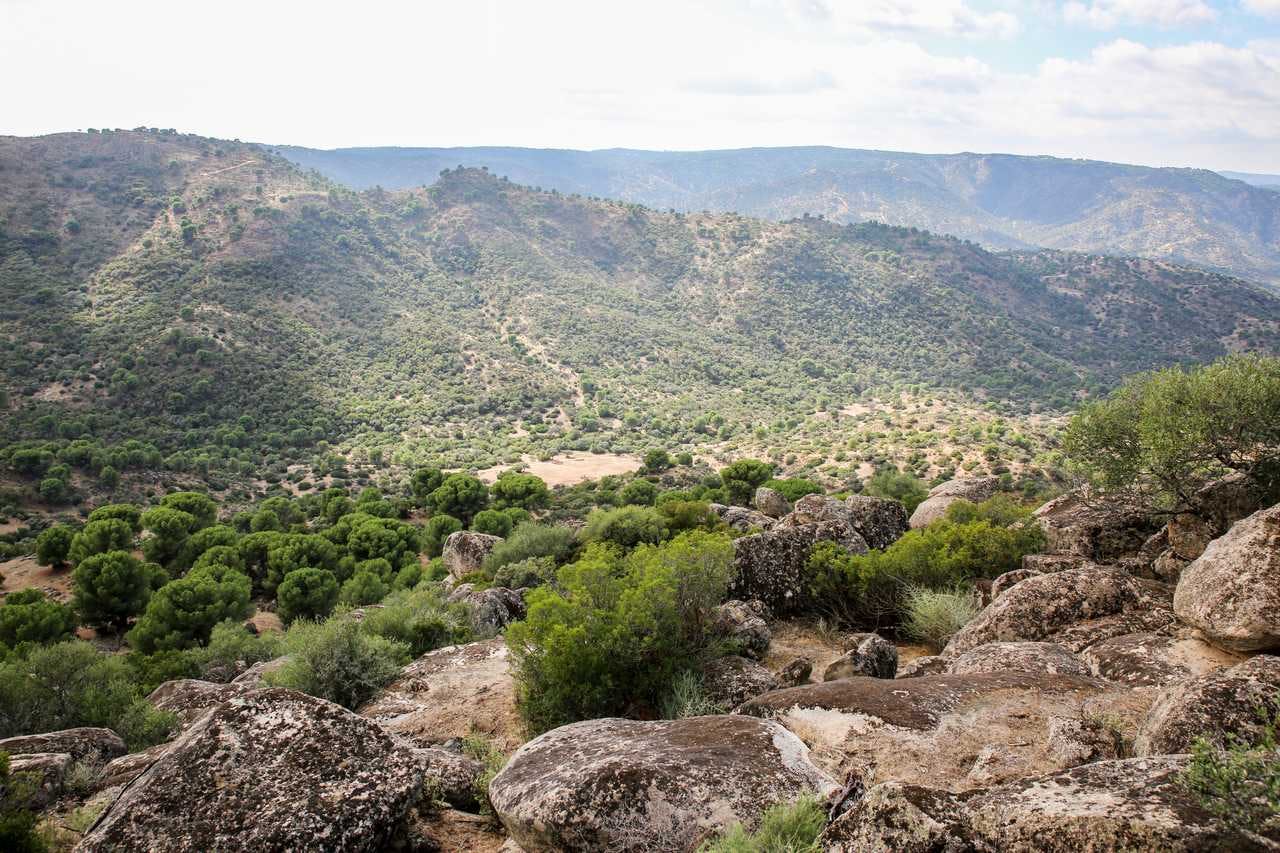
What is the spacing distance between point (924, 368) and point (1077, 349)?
102 feet

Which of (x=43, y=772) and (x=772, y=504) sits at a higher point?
(x=43, y=772)

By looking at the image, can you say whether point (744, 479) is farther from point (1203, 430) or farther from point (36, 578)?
point (36, 578)

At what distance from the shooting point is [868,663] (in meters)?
10.9

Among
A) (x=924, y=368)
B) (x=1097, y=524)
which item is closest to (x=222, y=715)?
(x=1097, y=524)

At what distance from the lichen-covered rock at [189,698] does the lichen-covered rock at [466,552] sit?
14.7 meters

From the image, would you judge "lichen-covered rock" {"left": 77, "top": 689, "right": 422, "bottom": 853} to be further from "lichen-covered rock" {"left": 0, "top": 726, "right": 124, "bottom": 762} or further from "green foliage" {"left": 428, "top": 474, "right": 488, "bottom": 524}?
"green foliage" {"left": 428, "top": 474, "right": 488, "bottom": 524}

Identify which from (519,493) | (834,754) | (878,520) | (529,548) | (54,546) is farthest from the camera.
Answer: (519,493)

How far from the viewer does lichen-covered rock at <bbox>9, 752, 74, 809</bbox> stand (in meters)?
9.08

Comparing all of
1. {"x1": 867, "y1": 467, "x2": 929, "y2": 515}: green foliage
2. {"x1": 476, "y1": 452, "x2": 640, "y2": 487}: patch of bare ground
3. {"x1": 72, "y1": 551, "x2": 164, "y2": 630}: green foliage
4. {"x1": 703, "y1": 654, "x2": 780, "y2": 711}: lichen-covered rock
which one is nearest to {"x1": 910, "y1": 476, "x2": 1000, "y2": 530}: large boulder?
{"x1": 703, "y1": 654, "x2": 780, "y2": 711}: lichen-covered rock

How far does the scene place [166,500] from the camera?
41344 mm

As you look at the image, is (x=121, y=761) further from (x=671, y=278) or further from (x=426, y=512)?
(x=671, y=278)

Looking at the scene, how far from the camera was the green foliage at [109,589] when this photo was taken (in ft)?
96.2

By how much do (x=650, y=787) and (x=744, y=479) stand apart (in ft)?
115

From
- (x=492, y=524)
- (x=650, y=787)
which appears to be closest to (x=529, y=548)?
(x=492, y=524)
